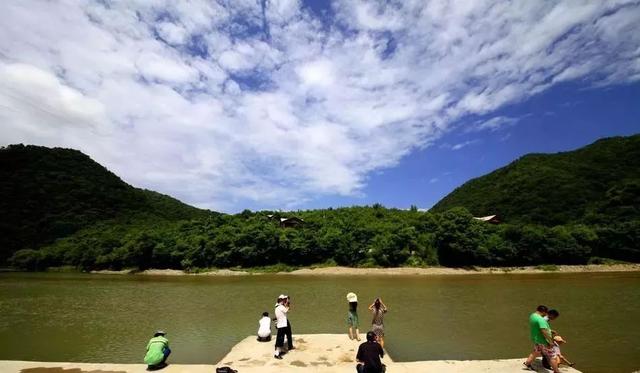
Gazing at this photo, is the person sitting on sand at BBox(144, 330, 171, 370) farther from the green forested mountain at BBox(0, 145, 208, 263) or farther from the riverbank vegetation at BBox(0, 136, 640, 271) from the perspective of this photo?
the green forested mountain at BBox(0, 145, 208, 263)

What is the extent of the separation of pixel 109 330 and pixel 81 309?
9.16 meters

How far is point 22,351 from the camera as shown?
15500 millimetres

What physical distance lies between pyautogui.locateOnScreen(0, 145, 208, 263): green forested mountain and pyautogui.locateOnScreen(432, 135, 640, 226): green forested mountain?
3733 inches

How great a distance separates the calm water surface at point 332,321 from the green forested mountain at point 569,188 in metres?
50.4

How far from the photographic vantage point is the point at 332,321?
68.6ft

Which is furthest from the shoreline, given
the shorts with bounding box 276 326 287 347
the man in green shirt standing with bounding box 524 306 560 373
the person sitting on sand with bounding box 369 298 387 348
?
the man in green shirt standing with bounding box 524 306 560 373

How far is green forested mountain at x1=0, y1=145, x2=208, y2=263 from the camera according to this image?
99750mm

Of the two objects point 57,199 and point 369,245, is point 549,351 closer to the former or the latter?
point 369,245

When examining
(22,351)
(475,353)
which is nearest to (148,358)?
(22,351)

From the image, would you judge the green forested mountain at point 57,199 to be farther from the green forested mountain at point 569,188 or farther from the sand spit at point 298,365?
the sand spit at point 298,365

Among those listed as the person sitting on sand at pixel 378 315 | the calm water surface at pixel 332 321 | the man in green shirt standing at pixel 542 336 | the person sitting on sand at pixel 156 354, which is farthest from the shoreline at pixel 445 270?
the person sitting on sand at pixel 156 354

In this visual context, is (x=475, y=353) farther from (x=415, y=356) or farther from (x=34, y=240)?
(x=34, y=240)

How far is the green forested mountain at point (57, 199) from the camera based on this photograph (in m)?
99.8

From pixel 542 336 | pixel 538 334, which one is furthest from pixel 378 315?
pixel 542 336
